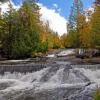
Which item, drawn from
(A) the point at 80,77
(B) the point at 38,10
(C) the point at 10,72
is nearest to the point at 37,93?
(A) the point at 80,77

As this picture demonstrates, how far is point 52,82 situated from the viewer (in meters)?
26.2

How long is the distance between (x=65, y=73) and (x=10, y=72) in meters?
4.74

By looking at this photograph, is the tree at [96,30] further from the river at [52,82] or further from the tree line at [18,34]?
the river at [52,82]

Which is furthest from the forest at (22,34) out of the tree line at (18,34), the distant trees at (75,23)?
the distant trees at (75,23)

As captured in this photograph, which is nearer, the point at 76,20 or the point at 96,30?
Answer: the point at 96,30

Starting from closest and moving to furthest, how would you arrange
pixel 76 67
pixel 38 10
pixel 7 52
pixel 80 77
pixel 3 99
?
pixel 3 99, pixel 80 77, pixel 76 67, pixel 7 52, pixel 38 10

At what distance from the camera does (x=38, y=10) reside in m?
59.0

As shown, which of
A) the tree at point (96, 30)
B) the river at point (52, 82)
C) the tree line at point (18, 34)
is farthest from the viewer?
the tree at point (96, 30)

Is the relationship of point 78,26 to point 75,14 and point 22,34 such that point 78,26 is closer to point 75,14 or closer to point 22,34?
point 75,14

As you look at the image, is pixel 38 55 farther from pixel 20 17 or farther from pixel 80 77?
pixel 80 77

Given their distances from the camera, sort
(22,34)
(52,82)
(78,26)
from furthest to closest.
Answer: (78,26) < (22,34) < (52,82)

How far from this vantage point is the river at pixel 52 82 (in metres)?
20.1

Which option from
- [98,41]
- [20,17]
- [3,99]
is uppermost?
[20,17]

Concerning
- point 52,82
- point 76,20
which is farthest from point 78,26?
point 52,82
